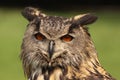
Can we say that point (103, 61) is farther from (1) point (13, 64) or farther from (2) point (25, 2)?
(2) point (25, 2)

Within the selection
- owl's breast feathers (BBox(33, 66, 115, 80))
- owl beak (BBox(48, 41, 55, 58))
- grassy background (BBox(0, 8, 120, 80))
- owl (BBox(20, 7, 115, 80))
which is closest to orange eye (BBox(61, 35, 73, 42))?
owl (BBox(20, 7, 115, 80))

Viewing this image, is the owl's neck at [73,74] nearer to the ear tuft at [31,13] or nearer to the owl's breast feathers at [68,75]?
the owl's breast feathers at [68,75]

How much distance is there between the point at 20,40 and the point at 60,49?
9.89 meters

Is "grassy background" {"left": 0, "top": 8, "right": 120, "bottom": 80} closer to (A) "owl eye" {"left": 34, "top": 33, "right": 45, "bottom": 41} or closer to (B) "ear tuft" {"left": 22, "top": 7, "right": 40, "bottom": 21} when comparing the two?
(B) "ear tuft" {"left": 22, "top": 7, "right": 40, "bottom": 21}

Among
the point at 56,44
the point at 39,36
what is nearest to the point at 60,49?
the point at 56,44

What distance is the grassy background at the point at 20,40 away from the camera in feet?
48.6

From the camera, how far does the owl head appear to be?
273 inches

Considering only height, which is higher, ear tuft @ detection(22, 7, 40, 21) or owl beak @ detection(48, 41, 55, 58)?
ear tuft @ detection(22, 7, 40, 21)

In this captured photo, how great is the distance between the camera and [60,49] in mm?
6957

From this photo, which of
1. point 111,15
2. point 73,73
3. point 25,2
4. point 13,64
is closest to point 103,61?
point 13,64

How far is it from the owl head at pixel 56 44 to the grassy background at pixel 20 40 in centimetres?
607

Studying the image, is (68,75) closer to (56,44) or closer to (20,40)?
(56,44)

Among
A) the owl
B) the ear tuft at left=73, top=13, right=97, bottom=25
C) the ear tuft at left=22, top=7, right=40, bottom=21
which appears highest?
the ear tuft at left=22, top=7, right=40, bottom=21

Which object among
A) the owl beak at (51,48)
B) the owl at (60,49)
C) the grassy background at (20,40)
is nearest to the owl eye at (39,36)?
the owl at (60,49)
